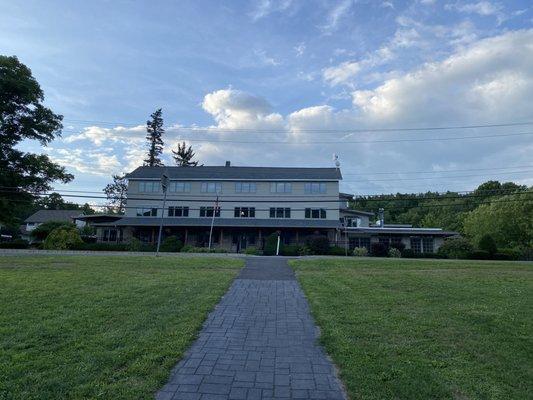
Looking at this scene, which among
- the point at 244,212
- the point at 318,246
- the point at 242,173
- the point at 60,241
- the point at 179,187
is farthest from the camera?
the point at 242,173

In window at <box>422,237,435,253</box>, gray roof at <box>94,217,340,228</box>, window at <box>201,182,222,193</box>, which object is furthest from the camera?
window at <box>201,182,222,193</box>

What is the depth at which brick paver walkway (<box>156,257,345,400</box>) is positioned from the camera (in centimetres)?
446

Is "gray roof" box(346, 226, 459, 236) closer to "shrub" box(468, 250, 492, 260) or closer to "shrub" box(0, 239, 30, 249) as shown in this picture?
"shrub" box(468, 250, 492, 260)

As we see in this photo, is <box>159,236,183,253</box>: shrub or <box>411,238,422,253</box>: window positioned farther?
<box>411,238,422,253</box>: window

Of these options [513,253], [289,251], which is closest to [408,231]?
[513,253]

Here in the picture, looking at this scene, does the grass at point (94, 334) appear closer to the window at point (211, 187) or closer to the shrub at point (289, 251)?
the shrub at point (289, 251)

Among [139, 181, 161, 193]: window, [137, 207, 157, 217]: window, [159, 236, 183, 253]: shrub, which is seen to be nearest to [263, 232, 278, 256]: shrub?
[159, 236, 183, 253]: shrub

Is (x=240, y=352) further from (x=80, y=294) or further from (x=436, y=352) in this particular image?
(x=80, y=294)

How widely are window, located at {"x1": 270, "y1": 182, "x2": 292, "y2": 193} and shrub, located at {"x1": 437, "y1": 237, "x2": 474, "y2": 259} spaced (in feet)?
55.7

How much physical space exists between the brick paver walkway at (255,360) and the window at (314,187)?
37.6 meters

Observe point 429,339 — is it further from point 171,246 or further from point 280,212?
point 280,212

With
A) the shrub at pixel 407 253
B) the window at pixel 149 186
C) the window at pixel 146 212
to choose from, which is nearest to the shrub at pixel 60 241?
the window at pixel 146 212

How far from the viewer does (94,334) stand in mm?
6277

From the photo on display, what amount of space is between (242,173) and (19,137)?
2286cm
